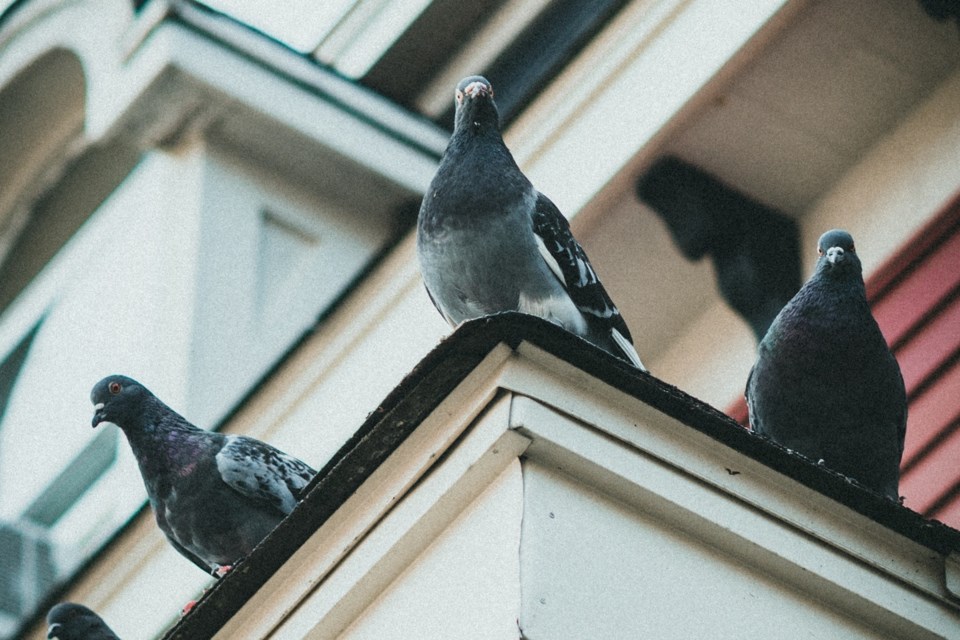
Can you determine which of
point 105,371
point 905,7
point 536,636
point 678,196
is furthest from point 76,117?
point 536,636

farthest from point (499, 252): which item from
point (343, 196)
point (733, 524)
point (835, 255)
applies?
point (343, 196)

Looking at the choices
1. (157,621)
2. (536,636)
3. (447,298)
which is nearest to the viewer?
(536,636)

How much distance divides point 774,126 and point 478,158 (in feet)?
8.69

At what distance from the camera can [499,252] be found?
7.41 metres

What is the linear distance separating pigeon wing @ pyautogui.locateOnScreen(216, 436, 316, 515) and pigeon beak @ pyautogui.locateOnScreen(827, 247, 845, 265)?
2353 millimetres

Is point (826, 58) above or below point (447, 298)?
above

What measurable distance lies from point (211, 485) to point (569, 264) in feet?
6.06

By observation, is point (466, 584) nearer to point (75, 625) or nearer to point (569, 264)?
point (569, 264)

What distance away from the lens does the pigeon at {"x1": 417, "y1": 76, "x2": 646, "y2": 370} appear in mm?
7406

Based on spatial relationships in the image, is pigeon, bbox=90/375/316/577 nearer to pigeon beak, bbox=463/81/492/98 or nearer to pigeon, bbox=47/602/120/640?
pigeon, bbox=47/602/120/640

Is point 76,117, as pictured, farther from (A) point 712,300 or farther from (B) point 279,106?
(A) point 712,300

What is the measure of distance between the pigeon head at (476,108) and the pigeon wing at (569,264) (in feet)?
1.34

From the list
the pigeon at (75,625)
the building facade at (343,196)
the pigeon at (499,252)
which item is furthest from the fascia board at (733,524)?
the pigeon at (75,625)

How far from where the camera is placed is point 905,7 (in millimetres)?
9312
